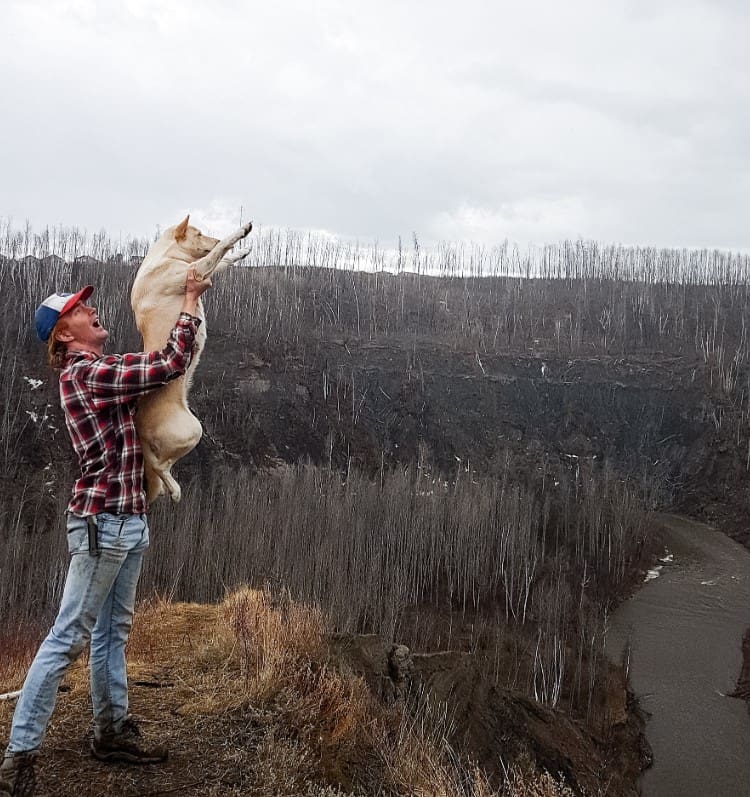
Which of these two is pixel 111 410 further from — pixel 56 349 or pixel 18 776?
pixel 18 776

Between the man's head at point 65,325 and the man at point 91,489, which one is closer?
the man at point 91,489

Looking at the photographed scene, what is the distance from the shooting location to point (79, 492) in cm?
291

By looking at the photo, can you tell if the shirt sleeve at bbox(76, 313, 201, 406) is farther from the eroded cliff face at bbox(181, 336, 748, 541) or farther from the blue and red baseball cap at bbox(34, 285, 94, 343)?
the eroded cliff face at bbox(181, 336, 748, 541)

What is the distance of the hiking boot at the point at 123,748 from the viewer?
3.30 metres

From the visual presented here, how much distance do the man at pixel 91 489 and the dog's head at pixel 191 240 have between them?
27 centimetres

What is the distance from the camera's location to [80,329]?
304cm

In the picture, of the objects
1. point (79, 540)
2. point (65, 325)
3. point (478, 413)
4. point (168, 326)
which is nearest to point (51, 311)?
point (65, 325)

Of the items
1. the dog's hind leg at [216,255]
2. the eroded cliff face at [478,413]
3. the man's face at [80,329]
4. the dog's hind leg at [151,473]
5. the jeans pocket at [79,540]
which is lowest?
the eroded cliff face at [478,413]

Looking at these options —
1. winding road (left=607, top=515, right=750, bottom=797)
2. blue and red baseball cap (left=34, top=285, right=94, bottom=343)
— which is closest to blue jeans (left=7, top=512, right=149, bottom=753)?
blue and red baseball cap (left=34, top=285, right=94, bottom=343)

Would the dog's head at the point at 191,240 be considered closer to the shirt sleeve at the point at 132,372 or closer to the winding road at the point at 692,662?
the shirt sleeve at the point at 132,372

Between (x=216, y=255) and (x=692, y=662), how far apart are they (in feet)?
62.4

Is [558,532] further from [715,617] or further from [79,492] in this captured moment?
[79,492]

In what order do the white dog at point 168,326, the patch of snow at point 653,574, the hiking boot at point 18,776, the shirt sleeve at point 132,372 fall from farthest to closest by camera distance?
the patch of snow at point 653,574 → the white dog at point 168,326 → the shirt sleeve at point 132,372 → the hiking boot at point 18,776

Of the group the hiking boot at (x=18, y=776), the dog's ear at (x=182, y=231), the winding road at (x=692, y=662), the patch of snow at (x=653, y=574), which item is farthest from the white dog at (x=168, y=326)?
the patch of snow at (x=653, y=574)
